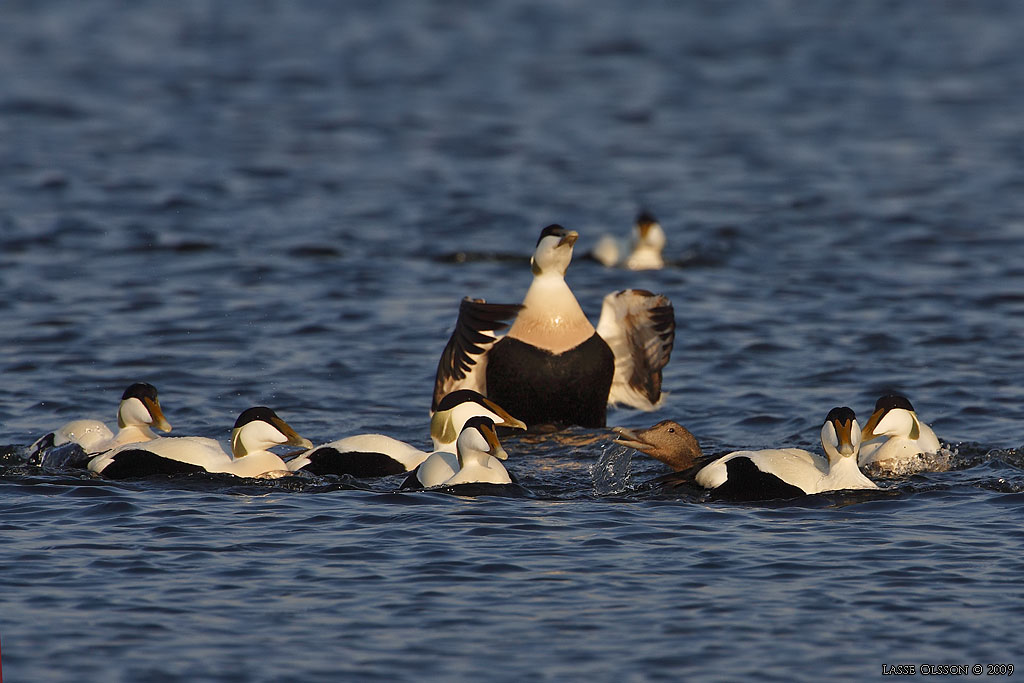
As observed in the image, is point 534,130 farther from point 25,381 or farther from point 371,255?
point 25,381

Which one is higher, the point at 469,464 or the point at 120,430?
the point at 120,430

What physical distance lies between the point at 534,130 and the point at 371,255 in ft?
25.3

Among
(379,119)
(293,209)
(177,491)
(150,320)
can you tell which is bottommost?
(177,491)

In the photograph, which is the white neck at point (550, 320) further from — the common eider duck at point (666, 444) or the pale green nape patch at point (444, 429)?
the common eider duck at point (666, 444)

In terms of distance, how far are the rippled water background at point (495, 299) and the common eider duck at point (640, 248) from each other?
21cm

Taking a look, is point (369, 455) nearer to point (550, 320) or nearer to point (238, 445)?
point (238, 445)

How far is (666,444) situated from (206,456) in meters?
2.58

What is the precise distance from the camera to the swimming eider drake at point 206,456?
866 cm

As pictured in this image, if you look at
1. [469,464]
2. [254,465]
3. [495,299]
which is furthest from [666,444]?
[495,299]

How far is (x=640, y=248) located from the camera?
1636 centimetres

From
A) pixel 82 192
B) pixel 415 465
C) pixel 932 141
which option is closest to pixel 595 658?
pixel 415 465

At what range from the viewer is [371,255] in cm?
1588

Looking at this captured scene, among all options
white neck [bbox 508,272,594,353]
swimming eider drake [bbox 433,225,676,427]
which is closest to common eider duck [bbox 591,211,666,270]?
swimming eider drake [bbox 433,225,676,427]

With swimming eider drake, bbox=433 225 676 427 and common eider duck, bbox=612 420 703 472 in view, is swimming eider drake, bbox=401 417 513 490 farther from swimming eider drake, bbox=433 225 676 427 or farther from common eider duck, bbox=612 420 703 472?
swimming eider drake, bbox=433 225 676 427
